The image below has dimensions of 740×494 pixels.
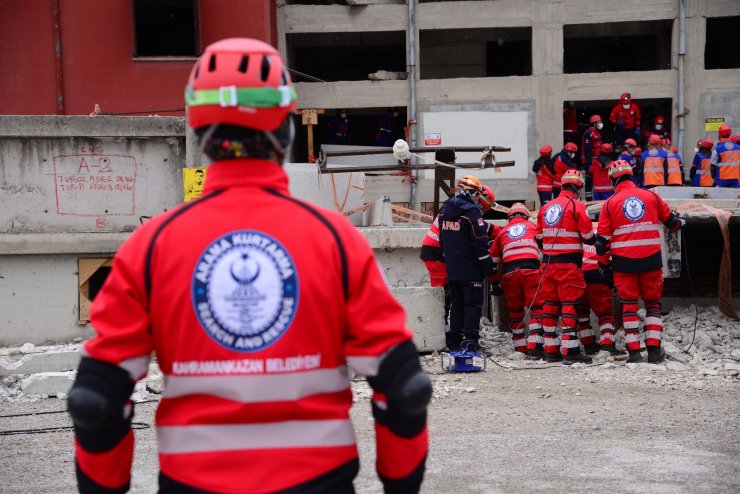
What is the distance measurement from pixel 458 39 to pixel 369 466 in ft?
71.1

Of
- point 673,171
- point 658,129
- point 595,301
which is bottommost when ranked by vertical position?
point 595,301

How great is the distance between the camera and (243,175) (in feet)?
7.55

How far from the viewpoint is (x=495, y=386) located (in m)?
8.71

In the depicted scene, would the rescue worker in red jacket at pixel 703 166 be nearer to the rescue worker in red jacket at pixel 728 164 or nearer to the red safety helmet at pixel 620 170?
the rescue worker in red jacket at pixel 728 164

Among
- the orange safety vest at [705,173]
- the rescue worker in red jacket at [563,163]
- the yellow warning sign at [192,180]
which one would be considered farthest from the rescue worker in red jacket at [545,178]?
the yellow warning sign at [192,180]

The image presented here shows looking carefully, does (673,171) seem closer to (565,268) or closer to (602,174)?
(602,174)

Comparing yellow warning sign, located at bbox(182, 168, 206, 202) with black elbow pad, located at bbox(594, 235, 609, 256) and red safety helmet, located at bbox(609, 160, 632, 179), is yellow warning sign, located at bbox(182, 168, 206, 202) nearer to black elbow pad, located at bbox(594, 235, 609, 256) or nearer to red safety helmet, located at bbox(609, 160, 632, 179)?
black elbow pad, located at bbox(594, 235, 609, 256)

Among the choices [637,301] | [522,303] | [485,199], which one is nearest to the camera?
[637,301]

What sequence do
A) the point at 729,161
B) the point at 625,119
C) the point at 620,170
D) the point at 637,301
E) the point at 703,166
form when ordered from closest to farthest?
the point at 637,301
the point at 620,170
the point at 729,161
the point at 703,166
the point at 625,119

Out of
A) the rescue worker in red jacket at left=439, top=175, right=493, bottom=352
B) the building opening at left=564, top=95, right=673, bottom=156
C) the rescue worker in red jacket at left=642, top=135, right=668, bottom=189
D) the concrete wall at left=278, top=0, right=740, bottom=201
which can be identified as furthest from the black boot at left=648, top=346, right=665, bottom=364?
the concrete wall at left=278, top=0, right=740, bottom=201

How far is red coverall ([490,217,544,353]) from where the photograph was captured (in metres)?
10.7

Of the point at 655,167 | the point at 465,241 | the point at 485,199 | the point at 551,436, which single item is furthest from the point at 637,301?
the point at 655,167

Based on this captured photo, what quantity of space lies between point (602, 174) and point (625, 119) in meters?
2.36

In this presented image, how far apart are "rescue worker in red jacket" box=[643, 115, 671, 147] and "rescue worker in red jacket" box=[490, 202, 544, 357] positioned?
12519 millimetres
